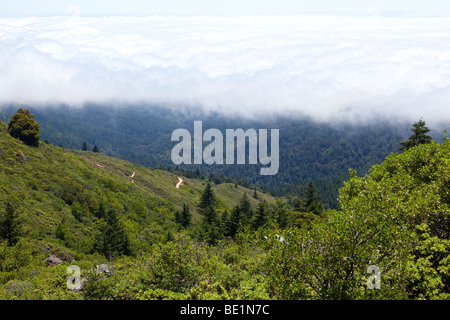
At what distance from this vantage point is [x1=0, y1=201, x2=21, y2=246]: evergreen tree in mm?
31663

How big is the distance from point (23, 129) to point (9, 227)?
3893cm

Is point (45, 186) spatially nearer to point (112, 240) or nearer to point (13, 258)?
point (112, 240)

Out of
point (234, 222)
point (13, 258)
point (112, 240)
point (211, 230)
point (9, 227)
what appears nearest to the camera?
point (13, 258)

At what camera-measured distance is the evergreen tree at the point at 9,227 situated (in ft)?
104

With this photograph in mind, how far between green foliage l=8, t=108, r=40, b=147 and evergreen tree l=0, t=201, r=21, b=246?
3710 centimetres

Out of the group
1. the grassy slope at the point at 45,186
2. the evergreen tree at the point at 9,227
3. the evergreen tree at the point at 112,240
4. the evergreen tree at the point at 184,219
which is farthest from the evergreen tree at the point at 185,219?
the evergreen tree at the point at 9,227

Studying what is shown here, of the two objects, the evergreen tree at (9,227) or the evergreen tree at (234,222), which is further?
the evergreen tree at (234,222)

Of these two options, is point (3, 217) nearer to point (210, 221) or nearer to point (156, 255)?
point (156, 255)

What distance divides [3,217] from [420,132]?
56.0 metres

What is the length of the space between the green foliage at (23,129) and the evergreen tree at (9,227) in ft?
122

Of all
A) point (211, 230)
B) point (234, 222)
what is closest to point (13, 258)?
point (211, 230)

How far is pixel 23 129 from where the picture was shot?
210 feet

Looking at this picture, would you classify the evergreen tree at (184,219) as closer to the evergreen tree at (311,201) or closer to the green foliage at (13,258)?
the evergreen tree at (311,201)
